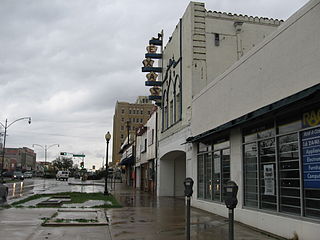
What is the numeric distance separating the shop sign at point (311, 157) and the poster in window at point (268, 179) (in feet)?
5.38

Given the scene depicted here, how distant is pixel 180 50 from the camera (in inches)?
811

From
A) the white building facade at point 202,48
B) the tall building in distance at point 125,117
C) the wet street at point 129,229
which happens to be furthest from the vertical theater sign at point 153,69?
the tall building in distance at point 125,117

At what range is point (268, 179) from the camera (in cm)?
1031

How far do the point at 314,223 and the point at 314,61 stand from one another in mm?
3482

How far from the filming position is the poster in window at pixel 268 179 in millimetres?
10069

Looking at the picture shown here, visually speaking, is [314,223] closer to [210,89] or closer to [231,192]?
[231,192]

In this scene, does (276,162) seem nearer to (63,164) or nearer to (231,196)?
(231,196)

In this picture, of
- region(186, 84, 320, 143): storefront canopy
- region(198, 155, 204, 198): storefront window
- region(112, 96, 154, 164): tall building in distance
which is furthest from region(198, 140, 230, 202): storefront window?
region(112, 96, 154, 164): tall building in distance

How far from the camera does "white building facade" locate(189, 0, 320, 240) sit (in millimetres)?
8219

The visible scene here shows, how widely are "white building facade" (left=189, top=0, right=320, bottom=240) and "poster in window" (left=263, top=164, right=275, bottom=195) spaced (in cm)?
3

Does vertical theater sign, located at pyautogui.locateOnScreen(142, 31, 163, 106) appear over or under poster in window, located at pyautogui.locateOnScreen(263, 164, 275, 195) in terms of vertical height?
over

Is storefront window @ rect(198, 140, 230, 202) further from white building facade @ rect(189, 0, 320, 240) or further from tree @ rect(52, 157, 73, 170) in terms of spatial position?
tree @ rect(52, 157, 73, 170)

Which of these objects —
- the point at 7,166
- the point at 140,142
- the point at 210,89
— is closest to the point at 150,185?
the point at 140,142

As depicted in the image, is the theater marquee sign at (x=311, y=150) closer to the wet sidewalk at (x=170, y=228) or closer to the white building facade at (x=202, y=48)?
the wet sidewalk at (x=170, y=228)
